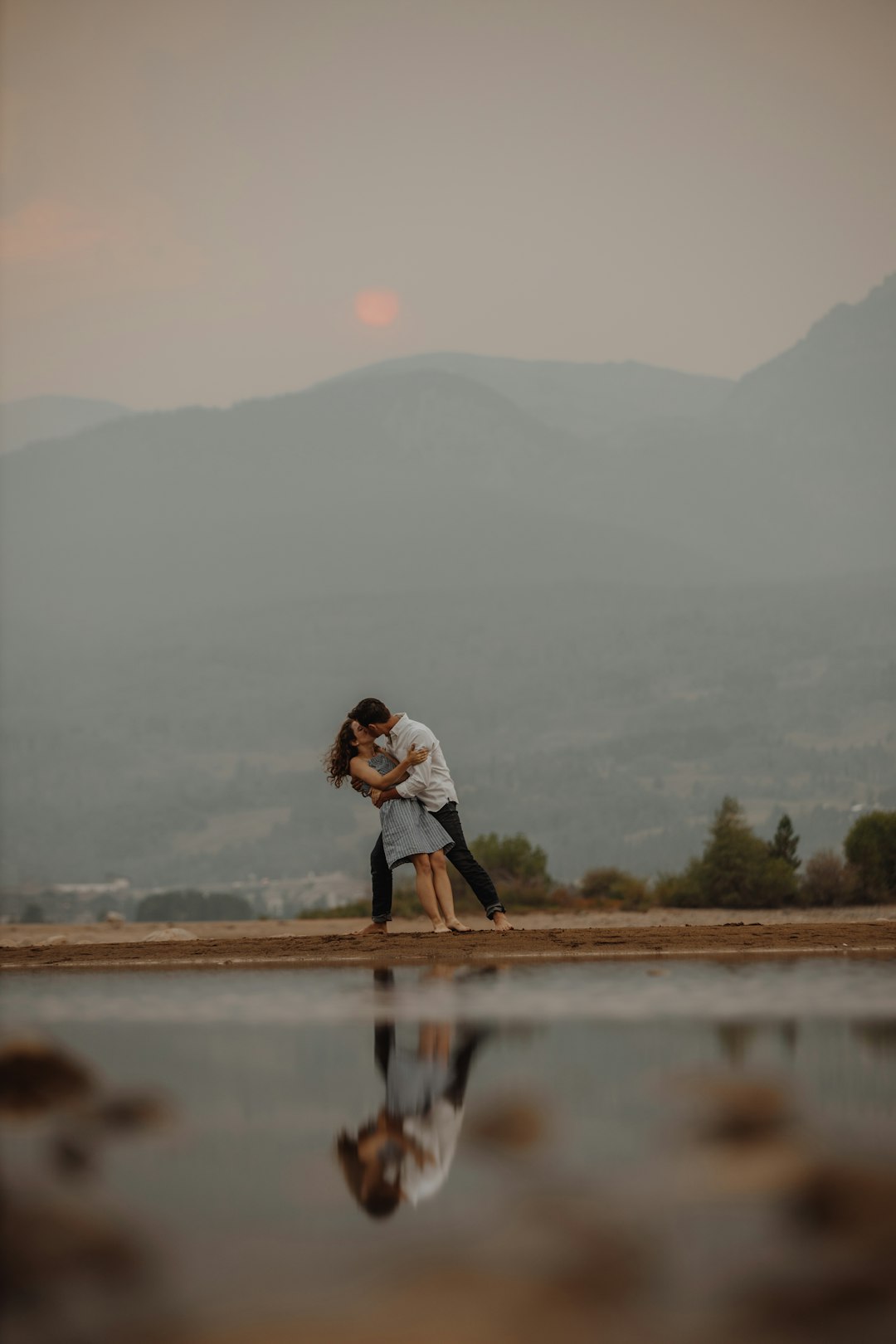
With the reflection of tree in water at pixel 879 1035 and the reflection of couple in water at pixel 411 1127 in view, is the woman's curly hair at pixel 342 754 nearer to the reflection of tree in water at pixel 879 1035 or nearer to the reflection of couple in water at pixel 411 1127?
the reflection of couple in water at pixel 411 1127

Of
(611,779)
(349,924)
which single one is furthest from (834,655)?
(349,924)

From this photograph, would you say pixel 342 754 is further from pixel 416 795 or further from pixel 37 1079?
pixel 37 1079

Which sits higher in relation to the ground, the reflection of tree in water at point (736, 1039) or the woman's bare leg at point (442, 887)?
the woman's bare leg at point (442, 887)

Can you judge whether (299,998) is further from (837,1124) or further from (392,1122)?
(837,1124)

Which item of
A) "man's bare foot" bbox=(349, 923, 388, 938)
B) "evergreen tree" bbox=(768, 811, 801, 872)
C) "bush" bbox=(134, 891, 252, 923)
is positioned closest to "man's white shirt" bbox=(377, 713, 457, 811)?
"man's bare foot" bbox=(349, 923, 388, 938)

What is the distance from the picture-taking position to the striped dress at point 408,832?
11398 mm

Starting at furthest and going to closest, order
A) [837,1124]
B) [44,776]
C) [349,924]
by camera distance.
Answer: [44,776], [349,924], [837,1124]

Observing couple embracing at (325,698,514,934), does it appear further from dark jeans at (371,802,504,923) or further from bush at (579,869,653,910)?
bush at (579,869,653,910)

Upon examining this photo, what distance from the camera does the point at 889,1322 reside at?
264cm

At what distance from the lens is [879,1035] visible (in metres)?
5.66

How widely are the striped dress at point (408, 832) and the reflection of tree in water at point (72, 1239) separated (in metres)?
6.76

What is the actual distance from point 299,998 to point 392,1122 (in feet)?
11.1

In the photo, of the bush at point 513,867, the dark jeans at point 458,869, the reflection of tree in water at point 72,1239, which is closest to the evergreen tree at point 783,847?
the bush at point 513,867

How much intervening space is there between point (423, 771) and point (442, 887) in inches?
35.0
